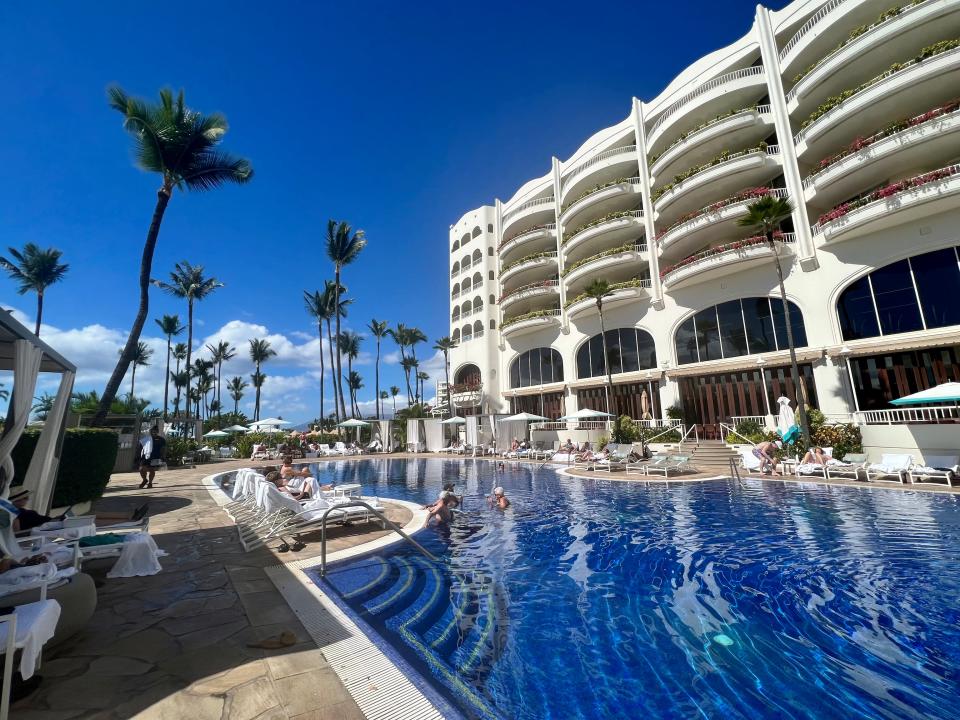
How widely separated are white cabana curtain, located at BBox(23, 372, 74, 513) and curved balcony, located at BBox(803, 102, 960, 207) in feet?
83.5

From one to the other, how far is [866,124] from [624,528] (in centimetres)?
2092

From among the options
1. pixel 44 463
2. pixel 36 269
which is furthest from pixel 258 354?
pixel 44 463

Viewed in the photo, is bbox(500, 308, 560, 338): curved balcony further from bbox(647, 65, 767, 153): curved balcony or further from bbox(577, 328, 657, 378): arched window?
bbox(647, 65, 767, 153): curved balcony

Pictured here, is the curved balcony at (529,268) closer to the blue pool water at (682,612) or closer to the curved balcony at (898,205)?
the curved balcony at (898,205)

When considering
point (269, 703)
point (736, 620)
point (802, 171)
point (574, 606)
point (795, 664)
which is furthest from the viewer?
point (802, 171)

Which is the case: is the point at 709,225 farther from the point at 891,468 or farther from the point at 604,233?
the point at 891,468

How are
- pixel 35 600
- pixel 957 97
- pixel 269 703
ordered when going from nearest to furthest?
pixel 269 703, pixel 35 600, pixel 957 97

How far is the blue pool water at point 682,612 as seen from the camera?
119 inches

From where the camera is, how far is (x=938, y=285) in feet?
48.3

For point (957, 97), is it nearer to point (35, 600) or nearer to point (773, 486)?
point (773, 486)

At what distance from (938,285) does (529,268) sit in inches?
850

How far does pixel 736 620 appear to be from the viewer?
13.6 ft

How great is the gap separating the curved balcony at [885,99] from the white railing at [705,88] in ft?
16.2

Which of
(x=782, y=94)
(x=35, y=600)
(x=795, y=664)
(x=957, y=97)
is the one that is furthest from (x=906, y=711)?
(x=782, y=94)
